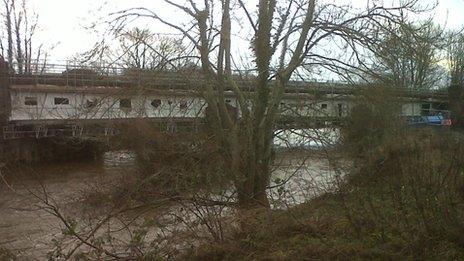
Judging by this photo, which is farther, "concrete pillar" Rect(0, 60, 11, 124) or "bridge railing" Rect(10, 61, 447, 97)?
"concrete pillar" Rect(0, 60, 11, 124)

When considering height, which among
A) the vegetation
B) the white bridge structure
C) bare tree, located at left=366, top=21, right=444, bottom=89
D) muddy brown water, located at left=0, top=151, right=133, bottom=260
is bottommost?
muddy brown water, located at left=0, top=151, right=133, bottom=260

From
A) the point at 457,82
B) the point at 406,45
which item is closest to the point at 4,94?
the point at 406,45

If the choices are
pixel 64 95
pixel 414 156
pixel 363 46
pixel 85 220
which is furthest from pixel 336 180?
pixel 64 95

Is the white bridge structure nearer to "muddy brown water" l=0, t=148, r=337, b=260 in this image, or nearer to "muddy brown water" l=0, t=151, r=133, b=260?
"muddy brown water" l=0, t=148, r=337, b=260

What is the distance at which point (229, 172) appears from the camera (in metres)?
11.3

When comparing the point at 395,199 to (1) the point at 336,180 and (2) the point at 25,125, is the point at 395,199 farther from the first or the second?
(2) the point at 25,125

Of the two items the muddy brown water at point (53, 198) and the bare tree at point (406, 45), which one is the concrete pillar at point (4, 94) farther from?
the bare tree at point (406, 45)

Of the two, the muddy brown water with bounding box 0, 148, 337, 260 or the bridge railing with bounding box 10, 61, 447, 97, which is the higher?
the bridge railing with bounding box 10, 61, 447, 97

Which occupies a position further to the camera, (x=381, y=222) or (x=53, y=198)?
(x=53, y=198)

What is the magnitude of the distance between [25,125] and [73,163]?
4.02 metres

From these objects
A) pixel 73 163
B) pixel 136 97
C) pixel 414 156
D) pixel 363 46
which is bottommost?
pixel 73 163

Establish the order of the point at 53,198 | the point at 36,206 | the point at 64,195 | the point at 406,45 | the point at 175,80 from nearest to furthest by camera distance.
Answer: the point at 36,206 → the point at 406,45 → the point at 175,80 → the point at 53,198 → the point at 64,195

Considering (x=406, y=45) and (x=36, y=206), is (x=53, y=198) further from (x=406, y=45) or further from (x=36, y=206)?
(x=406, y=45)

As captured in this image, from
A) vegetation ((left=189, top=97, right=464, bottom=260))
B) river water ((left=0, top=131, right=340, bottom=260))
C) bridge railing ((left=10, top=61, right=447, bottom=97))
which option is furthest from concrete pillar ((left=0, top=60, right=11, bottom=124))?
vegetation ((left=189, top=97, right=464, bottom=260))
